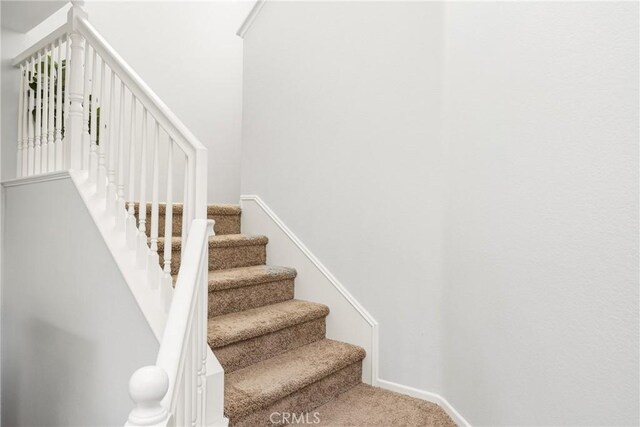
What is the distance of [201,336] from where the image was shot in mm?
1426

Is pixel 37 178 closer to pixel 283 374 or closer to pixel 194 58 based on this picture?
pixel 283 374

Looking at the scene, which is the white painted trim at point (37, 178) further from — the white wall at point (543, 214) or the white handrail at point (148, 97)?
the white wall at point (543, 214)

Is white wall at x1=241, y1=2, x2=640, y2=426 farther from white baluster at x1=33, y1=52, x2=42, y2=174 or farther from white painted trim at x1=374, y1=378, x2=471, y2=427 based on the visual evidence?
white baluster at x1=33, y1=52, x2=42, y2=174

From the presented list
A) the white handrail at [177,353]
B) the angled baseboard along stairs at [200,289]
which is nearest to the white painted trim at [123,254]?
the angled baseboard along stairs at [200,289]

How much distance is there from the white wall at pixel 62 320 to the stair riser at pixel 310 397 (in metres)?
0.48

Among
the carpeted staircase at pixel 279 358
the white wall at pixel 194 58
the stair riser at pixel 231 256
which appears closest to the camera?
the carpeted staircase at pixel 279 358

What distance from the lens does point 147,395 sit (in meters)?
0.76

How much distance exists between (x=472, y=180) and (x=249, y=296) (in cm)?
134

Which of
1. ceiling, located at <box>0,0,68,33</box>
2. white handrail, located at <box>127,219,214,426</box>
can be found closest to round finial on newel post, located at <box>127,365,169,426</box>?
white handrail, located at <box>127,219,214,426</box>

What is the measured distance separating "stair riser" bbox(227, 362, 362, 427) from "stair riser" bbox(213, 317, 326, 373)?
28cm

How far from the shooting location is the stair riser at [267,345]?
6.12ft

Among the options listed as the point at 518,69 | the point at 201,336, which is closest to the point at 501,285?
the point at 518,69

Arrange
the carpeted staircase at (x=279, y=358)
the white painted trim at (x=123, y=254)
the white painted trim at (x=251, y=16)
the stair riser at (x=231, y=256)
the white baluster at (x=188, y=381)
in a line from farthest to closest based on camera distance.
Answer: the white painted trim at (x=251, y=16) → the stair riser at (x=231, y=256) → the carpeted staircase at (x=279, y=358) → the white painted trim at (x=123, y=254) → the white baluster at (x=188, y=381)

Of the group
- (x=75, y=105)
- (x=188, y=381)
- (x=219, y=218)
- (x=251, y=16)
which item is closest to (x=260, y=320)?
(x=188, y=381)
